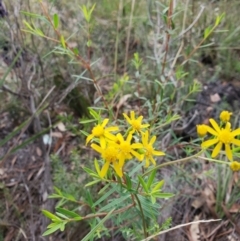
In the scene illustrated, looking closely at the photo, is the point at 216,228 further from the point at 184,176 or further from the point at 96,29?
the point at 96,29

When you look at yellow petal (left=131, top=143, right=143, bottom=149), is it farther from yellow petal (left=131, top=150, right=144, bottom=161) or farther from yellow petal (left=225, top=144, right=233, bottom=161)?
yellow petal (left=225, top=144, right=233, bottom=161)

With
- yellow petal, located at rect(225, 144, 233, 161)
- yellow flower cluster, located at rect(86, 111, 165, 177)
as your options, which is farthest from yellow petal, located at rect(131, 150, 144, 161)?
yellow petal, located at rect(225, 144, 233, 161)

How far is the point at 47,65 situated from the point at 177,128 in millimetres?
713

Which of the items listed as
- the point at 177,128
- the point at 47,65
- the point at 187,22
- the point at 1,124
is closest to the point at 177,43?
the point at 187,22

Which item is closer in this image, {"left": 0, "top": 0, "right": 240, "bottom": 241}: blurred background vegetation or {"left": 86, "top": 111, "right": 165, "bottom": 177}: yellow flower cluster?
{"left": 86, "top": 111, "right": 165, "bottom": 177}: yellow flower cluster

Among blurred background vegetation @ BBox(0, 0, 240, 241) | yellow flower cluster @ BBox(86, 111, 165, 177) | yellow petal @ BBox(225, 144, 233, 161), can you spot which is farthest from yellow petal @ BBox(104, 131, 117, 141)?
blurred background vegetation @ BBox(0, 0, 240, 241)

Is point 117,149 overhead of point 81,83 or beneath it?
overhead

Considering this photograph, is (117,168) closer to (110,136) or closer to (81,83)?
(110,136)

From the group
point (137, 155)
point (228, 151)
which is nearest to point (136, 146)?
point (137, 155)

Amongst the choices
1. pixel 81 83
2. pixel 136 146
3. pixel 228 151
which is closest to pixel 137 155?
pixel 136 146

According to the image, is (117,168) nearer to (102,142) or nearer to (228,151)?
(102,142)

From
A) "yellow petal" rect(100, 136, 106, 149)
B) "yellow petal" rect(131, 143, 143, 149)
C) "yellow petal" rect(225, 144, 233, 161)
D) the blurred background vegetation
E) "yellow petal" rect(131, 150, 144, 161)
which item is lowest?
the blurred background vegetation

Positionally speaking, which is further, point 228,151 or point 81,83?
point 81,83

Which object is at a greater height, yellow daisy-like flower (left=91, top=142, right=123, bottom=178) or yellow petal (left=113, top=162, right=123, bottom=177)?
yellow daisy-like flower (left=91, top=142, right=123, bottom=178)
